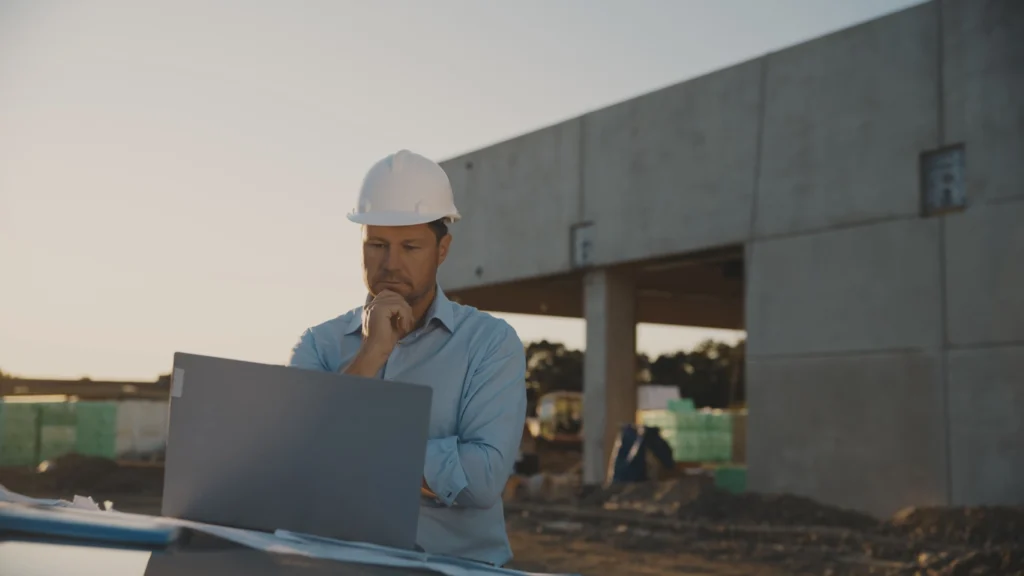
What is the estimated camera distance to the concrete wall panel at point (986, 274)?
397 inches

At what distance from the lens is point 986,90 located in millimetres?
10391

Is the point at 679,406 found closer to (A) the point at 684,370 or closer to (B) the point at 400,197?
(B) the point at 400,197

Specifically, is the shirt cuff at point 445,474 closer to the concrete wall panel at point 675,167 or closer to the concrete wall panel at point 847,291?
the concrete wall panel at point 847,291

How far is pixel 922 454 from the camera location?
35.1 feet

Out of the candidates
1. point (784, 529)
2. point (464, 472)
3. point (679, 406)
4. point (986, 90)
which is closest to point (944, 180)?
point (986, 90)

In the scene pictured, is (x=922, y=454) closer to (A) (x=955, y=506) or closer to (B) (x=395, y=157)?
(A) (x=955, y=506)

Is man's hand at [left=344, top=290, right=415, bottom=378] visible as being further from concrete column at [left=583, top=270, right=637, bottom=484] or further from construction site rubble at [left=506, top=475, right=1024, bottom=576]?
concrete column at [left=583, top=270, right=637, bottom=484]

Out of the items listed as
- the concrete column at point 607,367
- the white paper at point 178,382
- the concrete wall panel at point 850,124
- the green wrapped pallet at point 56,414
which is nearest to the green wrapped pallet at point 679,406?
the concrete column at point 607,367

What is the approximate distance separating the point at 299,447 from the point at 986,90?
10.1m

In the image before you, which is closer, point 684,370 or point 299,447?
point 299,447

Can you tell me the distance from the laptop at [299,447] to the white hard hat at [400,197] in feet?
3.28

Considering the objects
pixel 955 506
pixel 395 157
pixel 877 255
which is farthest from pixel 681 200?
pixel 395 157

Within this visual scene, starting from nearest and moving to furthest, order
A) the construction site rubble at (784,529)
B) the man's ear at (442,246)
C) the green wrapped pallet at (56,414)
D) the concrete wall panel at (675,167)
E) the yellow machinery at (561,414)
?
1. the man's ear at (442,246)
2. the construction site rubble at (784,529)
3. the concrete wall panel at (675,167)
4. the green wrapped pallet at (56,414)
5. the yellow machinery at (561,414)

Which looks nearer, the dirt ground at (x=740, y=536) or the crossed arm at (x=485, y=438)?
the crossed arm at (x=485, y=438)
